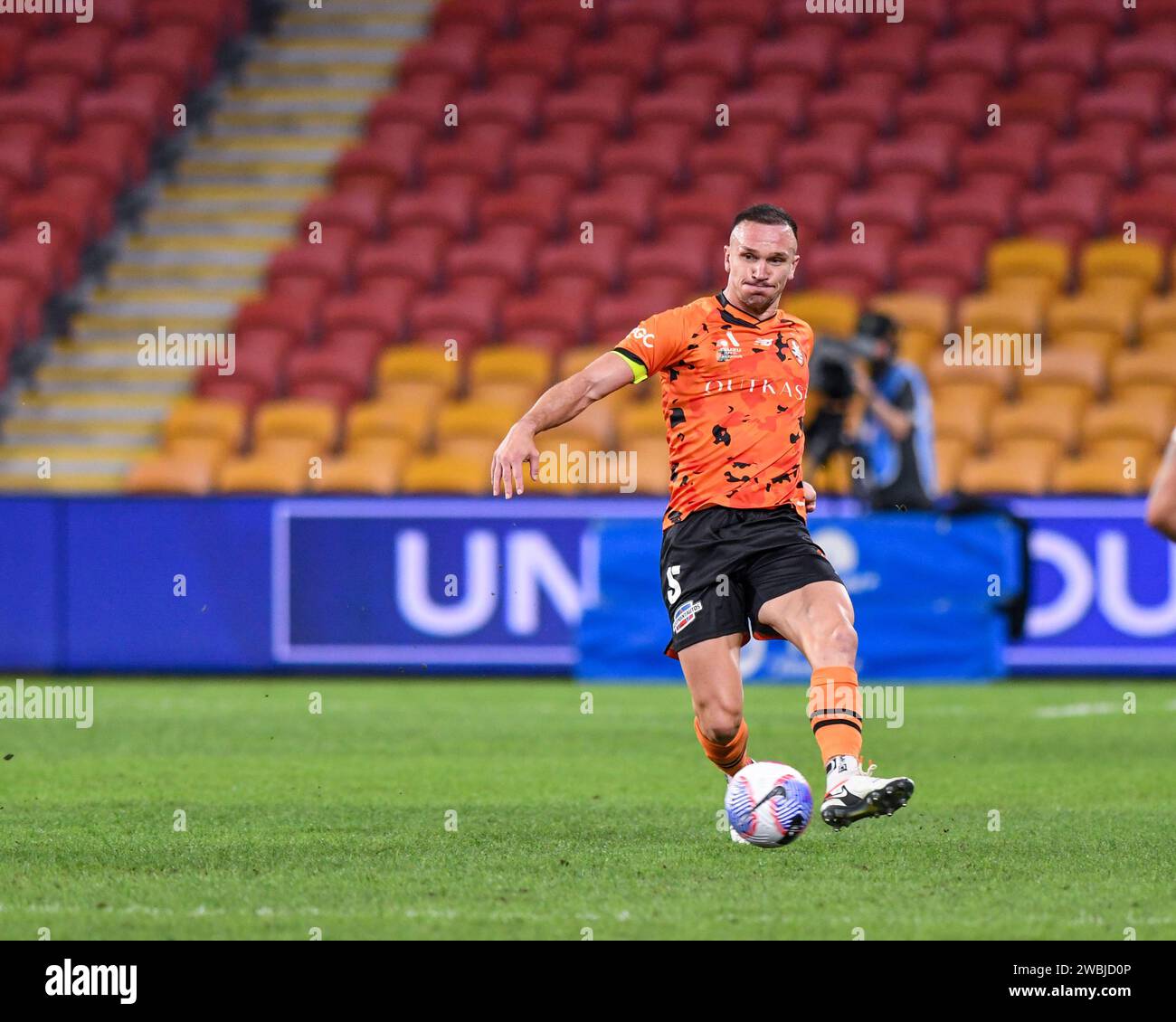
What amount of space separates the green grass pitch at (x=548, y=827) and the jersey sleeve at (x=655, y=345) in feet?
5.30

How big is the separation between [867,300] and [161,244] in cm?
695

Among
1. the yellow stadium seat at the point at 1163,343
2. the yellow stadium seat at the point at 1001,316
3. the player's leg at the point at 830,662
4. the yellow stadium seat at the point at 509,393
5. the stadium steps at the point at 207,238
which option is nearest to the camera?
the player's leg at the point at 830,662

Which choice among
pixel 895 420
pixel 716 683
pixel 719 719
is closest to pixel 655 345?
pixel 716 683

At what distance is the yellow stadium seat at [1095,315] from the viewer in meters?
16.7

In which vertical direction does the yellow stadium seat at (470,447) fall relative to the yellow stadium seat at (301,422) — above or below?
below

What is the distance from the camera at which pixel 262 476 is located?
15.5m

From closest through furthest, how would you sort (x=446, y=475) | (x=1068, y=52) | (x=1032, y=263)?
(x=446, y=475), (x=1032, y=263), (x=1068, y=52)

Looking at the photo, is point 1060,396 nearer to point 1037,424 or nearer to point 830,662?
point 1037,424

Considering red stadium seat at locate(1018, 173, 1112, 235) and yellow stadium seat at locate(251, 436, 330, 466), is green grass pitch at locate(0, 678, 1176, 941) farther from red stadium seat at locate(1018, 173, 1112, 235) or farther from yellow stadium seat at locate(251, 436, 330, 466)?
red stadium seat at locate(1018, 173, 1112, 235)

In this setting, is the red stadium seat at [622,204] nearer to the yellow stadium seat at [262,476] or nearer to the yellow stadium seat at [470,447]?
the yellow stadium seat at [470,447]

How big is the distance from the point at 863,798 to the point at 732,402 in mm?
1491

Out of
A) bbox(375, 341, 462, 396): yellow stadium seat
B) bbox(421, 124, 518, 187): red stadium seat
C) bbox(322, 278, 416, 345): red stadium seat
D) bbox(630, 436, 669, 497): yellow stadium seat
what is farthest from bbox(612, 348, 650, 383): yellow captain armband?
bbox(421, 124, 518, 187): red stadium seat

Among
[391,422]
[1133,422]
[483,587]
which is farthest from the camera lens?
[391,422]

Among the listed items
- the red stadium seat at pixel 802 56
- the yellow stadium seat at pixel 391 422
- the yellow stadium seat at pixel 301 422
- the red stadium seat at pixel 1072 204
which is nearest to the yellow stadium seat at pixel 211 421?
the yellow stadium seat at pixel 301 422
